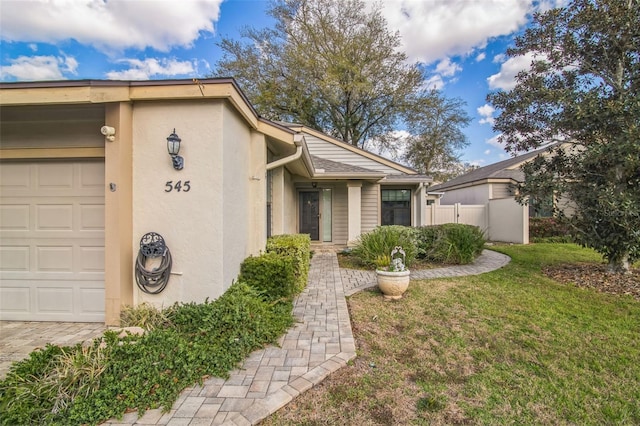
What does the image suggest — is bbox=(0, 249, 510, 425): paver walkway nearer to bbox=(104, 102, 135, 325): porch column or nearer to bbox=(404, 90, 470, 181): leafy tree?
bbox=(104, 102, 135, 325): porch column

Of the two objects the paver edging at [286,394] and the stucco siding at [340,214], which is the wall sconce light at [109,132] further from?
the stucco siding at [340,214]

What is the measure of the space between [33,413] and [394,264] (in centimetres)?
480

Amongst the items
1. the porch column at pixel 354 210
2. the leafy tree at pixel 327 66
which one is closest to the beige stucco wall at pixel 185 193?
the porch column at pixel 354 210

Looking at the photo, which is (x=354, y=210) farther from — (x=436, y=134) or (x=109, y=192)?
(x=436, y=134)

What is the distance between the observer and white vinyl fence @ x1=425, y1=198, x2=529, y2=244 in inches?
488

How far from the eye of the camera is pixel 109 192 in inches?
147

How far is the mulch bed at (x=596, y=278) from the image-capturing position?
226 inches

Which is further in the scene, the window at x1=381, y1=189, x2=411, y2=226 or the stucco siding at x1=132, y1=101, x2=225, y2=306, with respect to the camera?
the window at x1=381, y1=189, x2=411, y2=226

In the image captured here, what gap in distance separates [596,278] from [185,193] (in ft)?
27.8

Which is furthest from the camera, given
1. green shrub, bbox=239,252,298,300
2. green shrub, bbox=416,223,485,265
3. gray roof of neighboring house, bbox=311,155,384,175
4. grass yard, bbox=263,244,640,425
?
gray roof of neighboring house, bbox=311,155,384,175

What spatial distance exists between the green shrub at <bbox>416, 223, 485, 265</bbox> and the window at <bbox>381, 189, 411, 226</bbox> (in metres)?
3.30

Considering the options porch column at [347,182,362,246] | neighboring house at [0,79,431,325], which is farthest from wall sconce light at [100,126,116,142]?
porch column at [347,182,362,246]

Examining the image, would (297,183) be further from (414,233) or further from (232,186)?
A: (232,186)

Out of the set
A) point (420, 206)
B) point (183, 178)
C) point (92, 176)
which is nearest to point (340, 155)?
point (420, 206)
